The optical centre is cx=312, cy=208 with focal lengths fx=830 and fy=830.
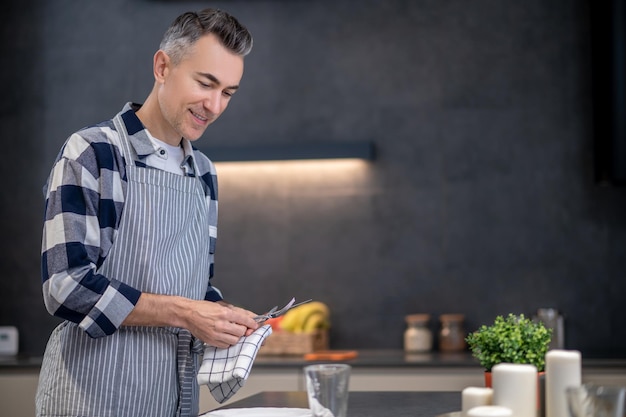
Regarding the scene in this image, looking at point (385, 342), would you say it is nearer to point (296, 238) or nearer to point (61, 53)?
point (296, 238)

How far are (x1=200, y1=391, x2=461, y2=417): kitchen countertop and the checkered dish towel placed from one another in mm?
76

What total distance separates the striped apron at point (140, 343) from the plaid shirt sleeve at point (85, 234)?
45mm

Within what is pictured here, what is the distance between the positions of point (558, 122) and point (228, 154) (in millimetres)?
1448

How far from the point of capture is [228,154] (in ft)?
12.0

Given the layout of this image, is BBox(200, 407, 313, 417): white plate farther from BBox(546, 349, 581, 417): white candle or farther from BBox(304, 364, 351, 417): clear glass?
BBox(546, 349, 581, 417): white candle

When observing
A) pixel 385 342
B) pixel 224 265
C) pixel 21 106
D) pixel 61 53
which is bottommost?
pixel 385 342

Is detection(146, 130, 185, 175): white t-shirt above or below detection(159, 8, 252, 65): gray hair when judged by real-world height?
below

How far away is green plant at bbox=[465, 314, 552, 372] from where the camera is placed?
138 centimetres

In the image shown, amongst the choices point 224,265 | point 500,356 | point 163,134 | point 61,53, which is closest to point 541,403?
point 500,356

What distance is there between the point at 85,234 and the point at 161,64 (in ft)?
1.46

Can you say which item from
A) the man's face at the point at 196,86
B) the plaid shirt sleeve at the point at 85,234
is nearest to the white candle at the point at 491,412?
the plaid shirt sleeve at the point at 85,234

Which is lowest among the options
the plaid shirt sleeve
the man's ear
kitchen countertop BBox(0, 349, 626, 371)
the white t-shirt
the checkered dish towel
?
kitchen countertop BBox(0, 349, 626, 371)

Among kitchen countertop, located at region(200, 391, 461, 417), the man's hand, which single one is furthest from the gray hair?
kitchen countertop, located at region(200, 391, 461, 417)

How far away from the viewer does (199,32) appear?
181 centimetres
